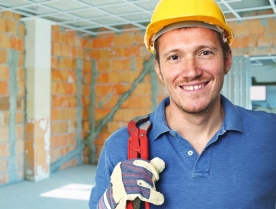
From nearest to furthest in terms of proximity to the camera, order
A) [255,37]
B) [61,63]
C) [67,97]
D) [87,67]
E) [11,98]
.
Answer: [11,98] → [255,37] → [61,63] → [67,97] → [87,67]

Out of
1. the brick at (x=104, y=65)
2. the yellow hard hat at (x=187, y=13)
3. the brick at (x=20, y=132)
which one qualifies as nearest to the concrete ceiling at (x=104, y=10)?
the brick at (x=104, y=65)

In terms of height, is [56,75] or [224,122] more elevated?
[56,75]

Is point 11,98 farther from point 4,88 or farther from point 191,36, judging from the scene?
point 191,36

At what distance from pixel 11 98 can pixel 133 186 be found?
13.1 feet

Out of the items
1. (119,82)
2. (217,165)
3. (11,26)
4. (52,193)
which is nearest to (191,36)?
(217,165)

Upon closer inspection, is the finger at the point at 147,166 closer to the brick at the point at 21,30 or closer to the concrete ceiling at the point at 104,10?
the concrete ceiling at the point at 104,10

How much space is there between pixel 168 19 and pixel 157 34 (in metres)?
0.09

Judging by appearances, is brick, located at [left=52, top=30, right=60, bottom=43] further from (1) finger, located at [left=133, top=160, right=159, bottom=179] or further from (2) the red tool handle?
(1) finger, located at [left=133, top=160, right=159, bottom=179]

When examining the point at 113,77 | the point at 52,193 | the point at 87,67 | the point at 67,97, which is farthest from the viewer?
the point at 87,67

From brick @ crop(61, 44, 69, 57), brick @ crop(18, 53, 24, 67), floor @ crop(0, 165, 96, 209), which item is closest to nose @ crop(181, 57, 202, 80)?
floor @ crop(0, 165, 96, 209)

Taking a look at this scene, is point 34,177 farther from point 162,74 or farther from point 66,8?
point 162,74

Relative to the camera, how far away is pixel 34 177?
15.6 ft

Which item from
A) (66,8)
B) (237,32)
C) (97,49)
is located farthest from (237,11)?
(97,49)

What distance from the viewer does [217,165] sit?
116cm
